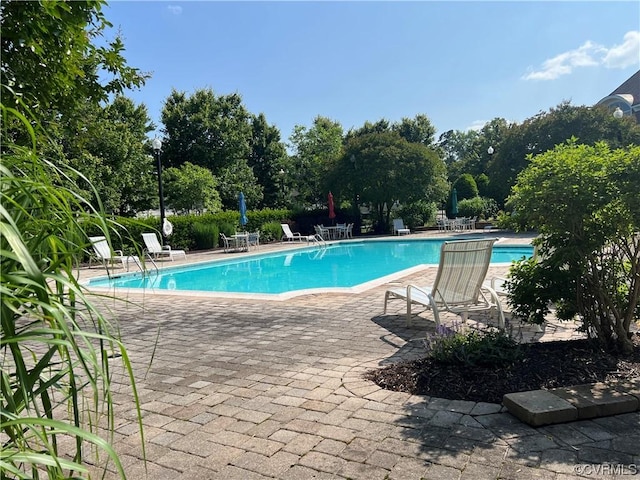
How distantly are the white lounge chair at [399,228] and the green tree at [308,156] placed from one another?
23.7 feet

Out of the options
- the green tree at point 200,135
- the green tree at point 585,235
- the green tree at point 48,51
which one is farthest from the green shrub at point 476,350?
the green tree at point 200,135

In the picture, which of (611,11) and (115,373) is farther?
(611,11)

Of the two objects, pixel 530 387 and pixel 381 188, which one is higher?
pixel 381 188

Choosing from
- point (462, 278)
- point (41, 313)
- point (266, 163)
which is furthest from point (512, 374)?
point (266, 163)

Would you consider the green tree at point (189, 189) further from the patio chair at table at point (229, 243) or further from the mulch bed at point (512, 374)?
the mulch bed at point (512, 374)

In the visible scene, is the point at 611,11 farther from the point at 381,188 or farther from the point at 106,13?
the point at 381,188

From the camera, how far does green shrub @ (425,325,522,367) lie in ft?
10.7

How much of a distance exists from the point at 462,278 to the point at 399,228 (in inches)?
723

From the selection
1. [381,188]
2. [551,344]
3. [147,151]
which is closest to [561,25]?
[551,344]

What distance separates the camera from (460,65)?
39.4 feet

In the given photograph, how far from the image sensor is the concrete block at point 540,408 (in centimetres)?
251

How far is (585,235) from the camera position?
3322 millimetres

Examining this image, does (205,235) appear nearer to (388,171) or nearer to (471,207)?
(388,171)

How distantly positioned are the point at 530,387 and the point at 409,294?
2.19 m
